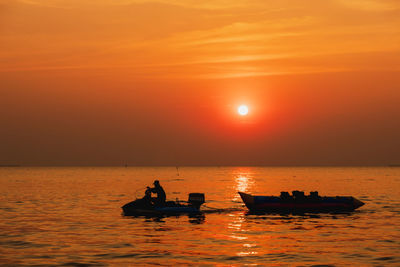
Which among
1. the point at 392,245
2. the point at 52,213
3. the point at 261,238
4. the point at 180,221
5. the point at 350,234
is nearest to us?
the point at 392,245

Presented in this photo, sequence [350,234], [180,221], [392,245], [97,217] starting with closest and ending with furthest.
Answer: [392,245]
[350,234]
[180,221]
[97,217]

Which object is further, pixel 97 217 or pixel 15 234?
pixel 97 217

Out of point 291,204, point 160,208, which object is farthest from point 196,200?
point 291,204

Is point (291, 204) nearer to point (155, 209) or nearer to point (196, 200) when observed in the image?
point (196, 200)

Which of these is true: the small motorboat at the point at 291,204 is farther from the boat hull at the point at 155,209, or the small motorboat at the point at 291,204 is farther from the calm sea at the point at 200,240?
the boat hull at the point at 155,209

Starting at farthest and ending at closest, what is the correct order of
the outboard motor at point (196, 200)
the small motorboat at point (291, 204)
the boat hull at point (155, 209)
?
the small motorboat at point (291, 204)
the outboard motor at point (196, 200)
the boat hull at point (155, 209)

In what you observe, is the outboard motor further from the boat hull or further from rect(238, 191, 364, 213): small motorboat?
rect(238, 191, 364, 213): small motorboat

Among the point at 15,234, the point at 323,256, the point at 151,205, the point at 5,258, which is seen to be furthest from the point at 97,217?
the point at 323,256

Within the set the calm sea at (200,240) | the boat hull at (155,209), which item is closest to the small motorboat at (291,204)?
the calm sea at (200,240)

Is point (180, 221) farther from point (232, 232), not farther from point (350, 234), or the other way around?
point (350, 234)

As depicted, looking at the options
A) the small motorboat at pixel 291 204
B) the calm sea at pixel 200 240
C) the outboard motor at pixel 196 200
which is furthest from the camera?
the small motorboat at pixel 291 204

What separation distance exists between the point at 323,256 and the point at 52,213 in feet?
98.0

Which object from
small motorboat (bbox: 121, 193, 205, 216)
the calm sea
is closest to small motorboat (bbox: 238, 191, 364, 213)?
the calm sea

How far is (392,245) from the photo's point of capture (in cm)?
3138
